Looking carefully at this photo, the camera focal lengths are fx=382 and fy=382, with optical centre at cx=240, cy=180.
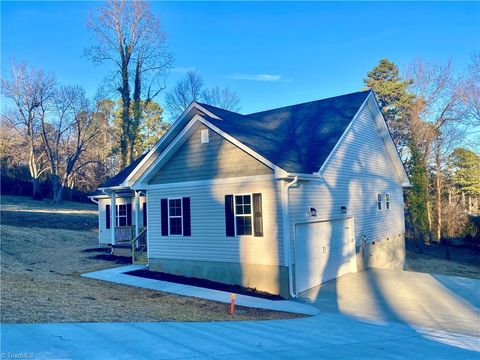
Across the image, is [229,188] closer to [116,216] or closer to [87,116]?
[116,216]

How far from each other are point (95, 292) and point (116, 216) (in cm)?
1067

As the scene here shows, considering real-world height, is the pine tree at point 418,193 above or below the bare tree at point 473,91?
below

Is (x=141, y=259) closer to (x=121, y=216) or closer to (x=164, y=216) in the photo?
(x=164, y=216)

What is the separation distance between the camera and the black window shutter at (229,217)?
40.9 feet

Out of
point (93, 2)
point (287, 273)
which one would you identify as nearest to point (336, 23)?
point (287, 273)

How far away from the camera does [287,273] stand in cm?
1124

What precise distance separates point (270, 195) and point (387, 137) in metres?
9.39

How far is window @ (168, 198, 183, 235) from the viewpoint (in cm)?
1403

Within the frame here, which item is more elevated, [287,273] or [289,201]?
[289,201]

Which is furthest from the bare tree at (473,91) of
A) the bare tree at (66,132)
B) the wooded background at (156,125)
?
the bare tree at (66,132)

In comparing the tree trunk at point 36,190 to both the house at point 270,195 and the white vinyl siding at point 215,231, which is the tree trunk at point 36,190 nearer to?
the house at point 270,195

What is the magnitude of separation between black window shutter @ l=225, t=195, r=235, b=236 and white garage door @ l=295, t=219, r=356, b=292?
83.2 inches

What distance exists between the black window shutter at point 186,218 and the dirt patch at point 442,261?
40.2 feet

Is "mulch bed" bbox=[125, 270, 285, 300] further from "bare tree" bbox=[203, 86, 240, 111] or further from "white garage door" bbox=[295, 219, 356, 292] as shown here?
"bare tree" bbox=[203, 86, 240, 111]
